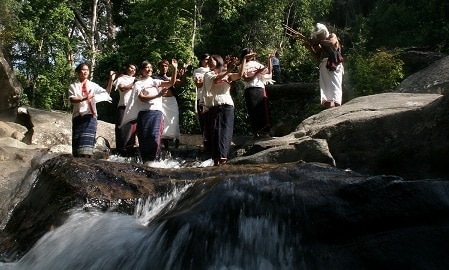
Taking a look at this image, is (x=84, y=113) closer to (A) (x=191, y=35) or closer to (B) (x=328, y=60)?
(B) (x=328, y=60)

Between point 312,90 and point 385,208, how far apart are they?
1237cm

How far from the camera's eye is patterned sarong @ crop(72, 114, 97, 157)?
7.52 meters

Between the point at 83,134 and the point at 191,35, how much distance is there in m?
10.9

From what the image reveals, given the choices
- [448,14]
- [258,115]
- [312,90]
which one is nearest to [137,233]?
[258,115]

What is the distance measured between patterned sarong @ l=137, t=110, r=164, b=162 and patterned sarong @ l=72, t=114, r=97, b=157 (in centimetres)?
63

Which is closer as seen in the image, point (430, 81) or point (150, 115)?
point (150, 115)

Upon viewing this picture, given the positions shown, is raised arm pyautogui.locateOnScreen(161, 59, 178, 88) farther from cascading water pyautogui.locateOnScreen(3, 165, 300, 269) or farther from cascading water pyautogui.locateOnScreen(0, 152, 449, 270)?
cascading water pyautogui.locateOnScreen(3, 165, 300, 269)

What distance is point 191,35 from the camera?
1797 cm

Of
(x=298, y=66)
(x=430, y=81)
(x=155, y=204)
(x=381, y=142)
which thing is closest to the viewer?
(x=155, y=204)

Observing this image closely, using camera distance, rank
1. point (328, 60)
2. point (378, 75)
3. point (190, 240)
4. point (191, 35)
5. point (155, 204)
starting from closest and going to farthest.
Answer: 1. point (190, 240)
2. point (155, 204)
3. point (328, 60)
4. point (378, 75)
5. point (191, 35)

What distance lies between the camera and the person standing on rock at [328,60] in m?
8.74

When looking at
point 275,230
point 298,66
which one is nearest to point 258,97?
point 275,230

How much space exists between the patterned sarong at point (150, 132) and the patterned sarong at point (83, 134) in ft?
2.08

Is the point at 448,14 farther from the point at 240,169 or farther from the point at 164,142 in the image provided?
the point at 240,169
